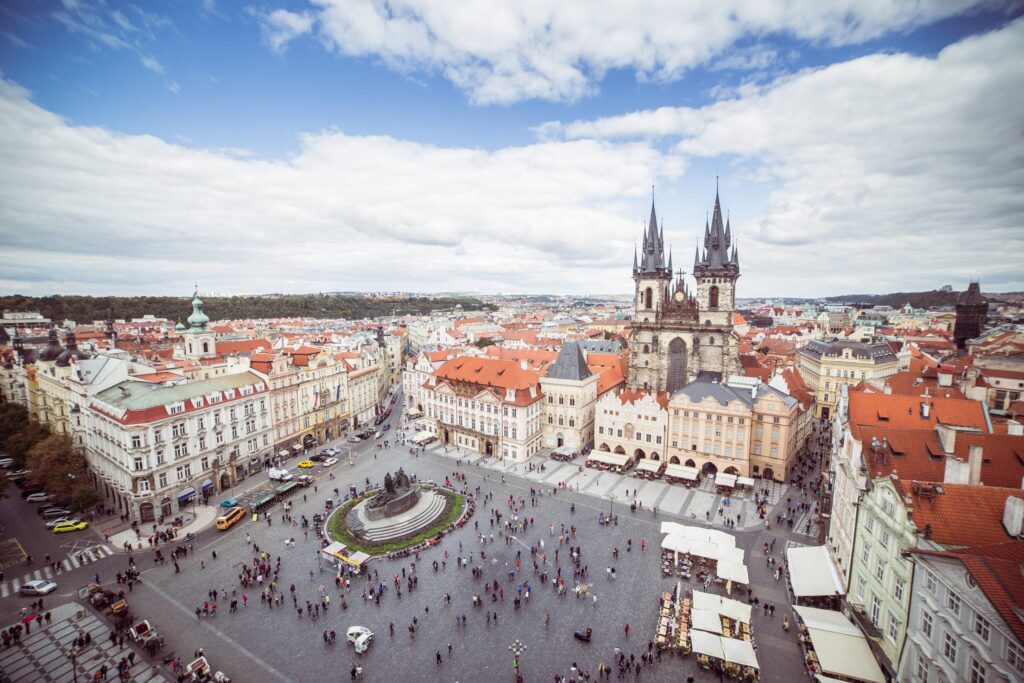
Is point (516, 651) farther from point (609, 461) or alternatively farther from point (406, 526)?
point (609, 461)

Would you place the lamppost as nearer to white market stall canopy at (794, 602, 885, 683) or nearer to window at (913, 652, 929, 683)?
white market stall canopy at (794, 602, 885, 683)

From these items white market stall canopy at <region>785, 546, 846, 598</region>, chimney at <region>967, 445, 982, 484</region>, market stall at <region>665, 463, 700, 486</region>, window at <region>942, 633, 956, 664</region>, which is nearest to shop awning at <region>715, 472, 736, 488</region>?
market stall at <region>665, 463, 700, 486</region>

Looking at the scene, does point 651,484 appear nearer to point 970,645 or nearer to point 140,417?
point 970,645

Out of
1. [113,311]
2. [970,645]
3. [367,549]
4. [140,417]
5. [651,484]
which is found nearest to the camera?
[970,645]

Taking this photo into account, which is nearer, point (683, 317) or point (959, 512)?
point (959, 512)

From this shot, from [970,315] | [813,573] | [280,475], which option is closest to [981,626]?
[813,573]

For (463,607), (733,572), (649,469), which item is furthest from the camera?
(649,469)

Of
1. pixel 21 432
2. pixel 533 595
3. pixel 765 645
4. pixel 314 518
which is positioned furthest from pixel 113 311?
pixel 765 645
